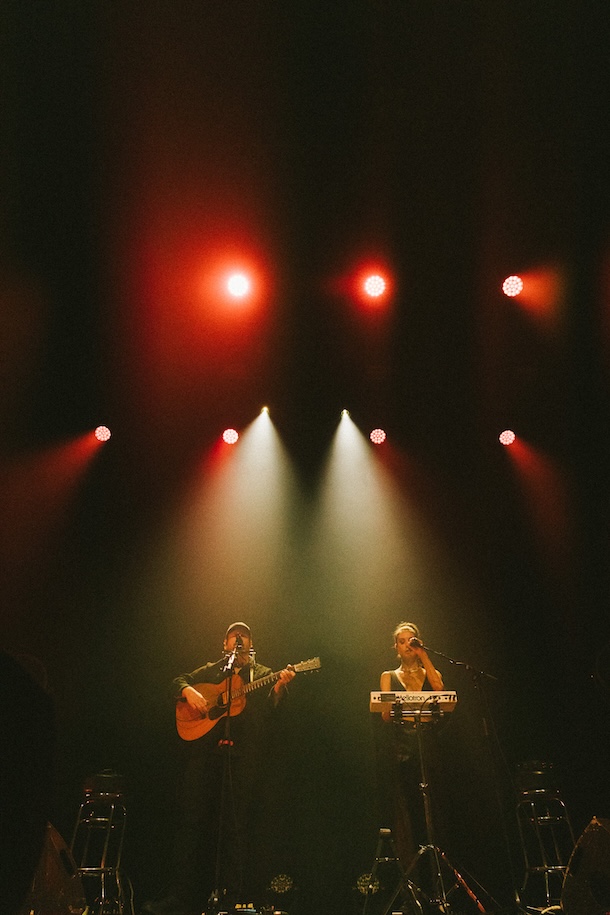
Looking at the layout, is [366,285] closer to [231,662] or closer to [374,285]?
[374,285]

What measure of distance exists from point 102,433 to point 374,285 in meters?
3.17

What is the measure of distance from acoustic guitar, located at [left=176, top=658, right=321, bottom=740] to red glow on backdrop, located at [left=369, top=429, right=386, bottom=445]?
2492mm

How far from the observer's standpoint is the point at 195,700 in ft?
19.4

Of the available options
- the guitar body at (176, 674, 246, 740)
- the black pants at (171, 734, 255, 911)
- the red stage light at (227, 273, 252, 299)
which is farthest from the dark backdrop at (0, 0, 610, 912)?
the guitar body at (176, 674, 246, 740)

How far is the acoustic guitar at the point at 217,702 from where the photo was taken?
5906 mm

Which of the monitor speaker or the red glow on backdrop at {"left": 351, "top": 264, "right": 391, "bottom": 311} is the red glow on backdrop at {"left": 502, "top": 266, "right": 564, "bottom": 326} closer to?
the red glow on backdrop at {"left": 351, "top": 264, "right": 391, "bottom": 311}

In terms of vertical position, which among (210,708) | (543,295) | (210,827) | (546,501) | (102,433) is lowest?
(210,827)

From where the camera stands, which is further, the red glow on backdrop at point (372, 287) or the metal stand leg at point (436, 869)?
the red glow on backdrop at point (372, 287)

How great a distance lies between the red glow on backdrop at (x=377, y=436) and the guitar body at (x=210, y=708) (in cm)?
280

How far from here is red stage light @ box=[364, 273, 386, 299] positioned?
5945 millimetres

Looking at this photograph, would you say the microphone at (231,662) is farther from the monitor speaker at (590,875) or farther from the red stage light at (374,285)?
the red stage light at (374,285)

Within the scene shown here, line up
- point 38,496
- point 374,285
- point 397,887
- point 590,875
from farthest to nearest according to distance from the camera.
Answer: point 38,496 < point 374,285 < point 397,887 < point 590,875

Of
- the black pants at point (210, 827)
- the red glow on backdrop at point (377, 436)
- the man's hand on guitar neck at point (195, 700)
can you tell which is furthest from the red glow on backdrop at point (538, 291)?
the black pants at point (210, 827)

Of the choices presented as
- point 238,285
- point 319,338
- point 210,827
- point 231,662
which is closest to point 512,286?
point 319,338
